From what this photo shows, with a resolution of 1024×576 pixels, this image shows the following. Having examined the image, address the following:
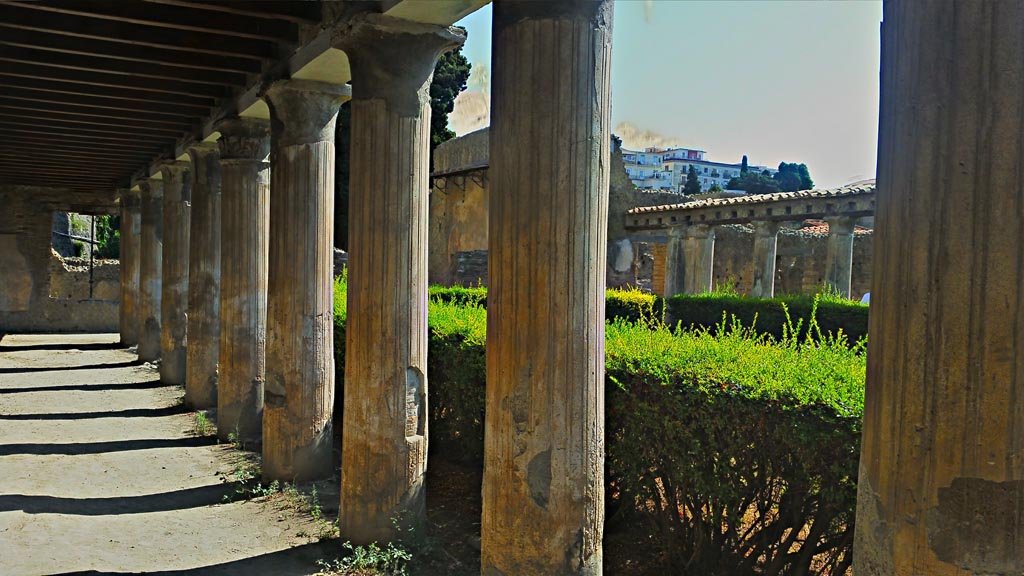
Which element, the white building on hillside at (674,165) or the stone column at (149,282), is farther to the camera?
the white building on hillside at (674,165)

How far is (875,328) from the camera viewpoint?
2119 millimetres

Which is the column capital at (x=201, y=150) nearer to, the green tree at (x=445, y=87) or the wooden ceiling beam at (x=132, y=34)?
the wooden ceiling beam at (x=132, y=34)

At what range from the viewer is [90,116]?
29.1 feet

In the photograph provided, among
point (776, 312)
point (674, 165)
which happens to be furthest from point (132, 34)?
point (674, 165)

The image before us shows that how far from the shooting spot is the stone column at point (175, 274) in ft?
37.3

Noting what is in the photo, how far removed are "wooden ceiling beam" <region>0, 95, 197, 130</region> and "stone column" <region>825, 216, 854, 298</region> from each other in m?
11.5

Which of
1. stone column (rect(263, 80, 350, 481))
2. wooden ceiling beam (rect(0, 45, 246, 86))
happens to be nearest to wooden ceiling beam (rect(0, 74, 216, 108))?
wooden ceiling beam (rect(0, 45, 246, 86))

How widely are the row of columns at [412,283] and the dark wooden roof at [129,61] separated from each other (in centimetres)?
51

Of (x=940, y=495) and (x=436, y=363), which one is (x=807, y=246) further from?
(x=940, y=495)

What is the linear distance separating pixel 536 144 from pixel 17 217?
17.9 metres

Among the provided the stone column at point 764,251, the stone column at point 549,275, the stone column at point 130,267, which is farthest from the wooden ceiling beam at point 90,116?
the stone column at point 764,251

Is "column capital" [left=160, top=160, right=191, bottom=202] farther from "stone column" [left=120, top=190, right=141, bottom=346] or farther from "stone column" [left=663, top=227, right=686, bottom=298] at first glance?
"stone column" [left=663, top=227, right=686, bottom=298]

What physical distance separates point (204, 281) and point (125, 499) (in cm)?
385

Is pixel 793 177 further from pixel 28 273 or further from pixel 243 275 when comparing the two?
pixel 243 275
